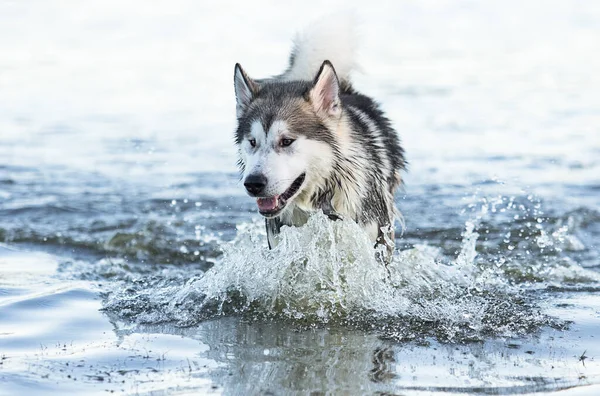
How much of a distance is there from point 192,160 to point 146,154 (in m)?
0.70

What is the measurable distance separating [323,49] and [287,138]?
1719 millimetres

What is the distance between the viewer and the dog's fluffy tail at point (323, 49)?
6055mm

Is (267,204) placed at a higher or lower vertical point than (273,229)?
higher

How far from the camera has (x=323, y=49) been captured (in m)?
6.09

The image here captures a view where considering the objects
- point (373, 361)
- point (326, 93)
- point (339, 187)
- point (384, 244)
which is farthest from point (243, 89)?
point (373, 361)

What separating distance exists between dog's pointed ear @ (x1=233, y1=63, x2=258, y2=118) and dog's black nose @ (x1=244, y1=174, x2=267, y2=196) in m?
0.75

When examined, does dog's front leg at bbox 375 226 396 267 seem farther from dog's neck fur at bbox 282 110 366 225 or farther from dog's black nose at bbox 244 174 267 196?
dog's black nose at bbox 244 174 267 196

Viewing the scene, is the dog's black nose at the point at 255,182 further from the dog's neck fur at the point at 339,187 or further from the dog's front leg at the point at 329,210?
the dog's front leg at the point at 329,210

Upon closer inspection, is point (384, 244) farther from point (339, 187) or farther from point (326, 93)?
point (326, 93)

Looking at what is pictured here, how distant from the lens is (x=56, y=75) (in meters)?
15.3

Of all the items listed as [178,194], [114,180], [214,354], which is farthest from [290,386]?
[114,180]

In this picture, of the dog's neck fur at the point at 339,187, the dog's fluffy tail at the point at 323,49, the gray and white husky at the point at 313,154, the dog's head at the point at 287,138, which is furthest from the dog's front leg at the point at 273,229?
the dog's fluffy tail at the point at 323,49

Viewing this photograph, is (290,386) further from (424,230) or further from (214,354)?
(424,230)

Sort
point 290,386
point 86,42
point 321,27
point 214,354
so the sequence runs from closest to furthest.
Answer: point 290,386 < point 214,354 < point 321,27 < point 86,42
